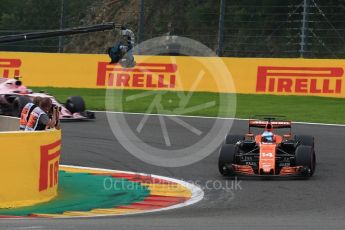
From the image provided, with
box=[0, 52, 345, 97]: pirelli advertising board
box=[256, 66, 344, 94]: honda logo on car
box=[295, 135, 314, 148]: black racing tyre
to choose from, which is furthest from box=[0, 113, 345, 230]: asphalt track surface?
box=[0, 52, 345, 97]: pirelli advertising board

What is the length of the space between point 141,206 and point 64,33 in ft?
Result: 7.70

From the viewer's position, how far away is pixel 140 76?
26.7 m

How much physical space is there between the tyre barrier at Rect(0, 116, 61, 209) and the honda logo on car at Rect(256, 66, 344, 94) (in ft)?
49.7

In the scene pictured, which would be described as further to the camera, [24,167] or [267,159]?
[267,159]

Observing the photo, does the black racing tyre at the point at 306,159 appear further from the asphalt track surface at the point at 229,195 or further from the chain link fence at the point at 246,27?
the chain link fence at the point at 246,27

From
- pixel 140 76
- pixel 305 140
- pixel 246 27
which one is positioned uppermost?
pixel 246 27

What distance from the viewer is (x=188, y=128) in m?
19.6

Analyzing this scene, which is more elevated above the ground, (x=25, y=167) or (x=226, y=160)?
(x=226, y=160)

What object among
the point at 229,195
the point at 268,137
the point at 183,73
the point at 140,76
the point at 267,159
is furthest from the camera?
the point at 140,76

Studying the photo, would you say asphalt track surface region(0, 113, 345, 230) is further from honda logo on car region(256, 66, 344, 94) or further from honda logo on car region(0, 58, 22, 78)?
honda logo on car region(0, 58, 22, 78)

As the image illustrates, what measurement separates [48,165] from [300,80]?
1552cm

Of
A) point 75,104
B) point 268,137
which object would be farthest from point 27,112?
point 75,104

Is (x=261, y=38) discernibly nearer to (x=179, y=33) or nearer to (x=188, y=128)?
(x=179, y=33)

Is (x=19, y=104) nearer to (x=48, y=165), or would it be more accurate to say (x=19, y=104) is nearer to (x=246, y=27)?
(x=48, y=165)
